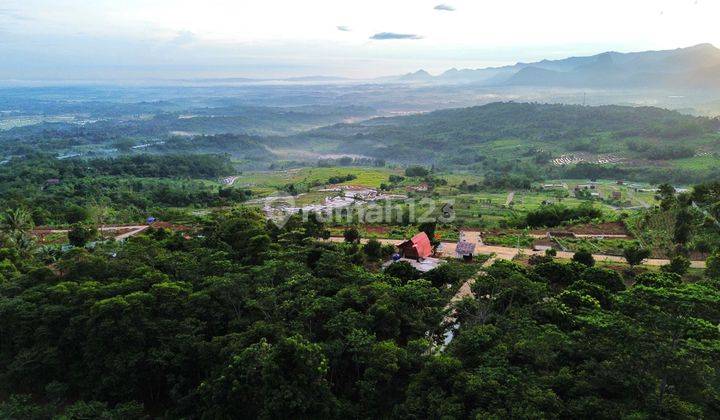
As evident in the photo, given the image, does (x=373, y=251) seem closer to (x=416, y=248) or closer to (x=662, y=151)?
(x=416, y=248)

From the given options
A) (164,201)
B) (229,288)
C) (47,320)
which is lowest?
(164,201)

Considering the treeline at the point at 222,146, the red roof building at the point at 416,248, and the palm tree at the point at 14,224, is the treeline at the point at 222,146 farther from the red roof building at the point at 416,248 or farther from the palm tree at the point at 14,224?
the red roof building at the point at 416,248

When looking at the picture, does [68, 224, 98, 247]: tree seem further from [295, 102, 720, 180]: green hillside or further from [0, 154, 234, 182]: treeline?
[295, 102, 720, 180]: green hillside

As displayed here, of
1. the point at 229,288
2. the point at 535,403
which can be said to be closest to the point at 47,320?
the point at 229,288

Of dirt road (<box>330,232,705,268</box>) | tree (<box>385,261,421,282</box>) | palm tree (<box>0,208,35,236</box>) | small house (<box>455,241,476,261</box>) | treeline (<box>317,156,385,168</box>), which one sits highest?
tree (<box>385,261,421,282</box>)

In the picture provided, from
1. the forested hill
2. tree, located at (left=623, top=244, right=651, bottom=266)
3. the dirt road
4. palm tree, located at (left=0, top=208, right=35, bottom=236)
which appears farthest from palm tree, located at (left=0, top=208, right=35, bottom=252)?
the forested hill

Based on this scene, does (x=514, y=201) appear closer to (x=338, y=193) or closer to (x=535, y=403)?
(x=338, y=193)

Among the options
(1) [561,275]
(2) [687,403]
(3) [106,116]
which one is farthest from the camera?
(3) [106,116]
